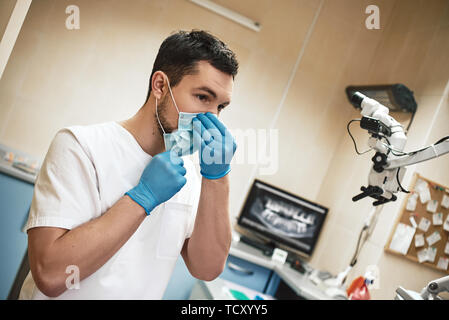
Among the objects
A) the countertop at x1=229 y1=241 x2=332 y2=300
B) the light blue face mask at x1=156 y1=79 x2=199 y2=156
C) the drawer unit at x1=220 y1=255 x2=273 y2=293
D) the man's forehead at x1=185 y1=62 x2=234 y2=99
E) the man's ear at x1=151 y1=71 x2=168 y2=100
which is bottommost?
the drawer unit at x1=220 y1=255 x2=273 y2=293

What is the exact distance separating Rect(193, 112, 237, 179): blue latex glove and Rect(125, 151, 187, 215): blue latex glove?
0.07 meters

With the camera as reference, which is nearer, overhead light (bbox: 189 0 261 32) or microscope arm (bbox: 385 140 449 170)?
microscope arm (bbox: 385 140 449 170)

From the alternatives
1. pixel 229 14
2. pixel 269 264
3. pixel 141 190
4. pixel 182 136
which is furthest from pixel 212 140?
pixel 269 264

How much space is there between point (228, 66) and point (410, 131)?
418 mm

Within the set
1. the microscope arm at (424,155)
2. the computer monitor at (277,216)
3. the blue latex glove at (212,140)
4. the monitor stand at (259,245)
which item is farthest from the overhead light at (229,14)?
the monitor stand at (259,245)

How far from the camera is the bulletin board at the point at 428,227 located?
22.5 inches

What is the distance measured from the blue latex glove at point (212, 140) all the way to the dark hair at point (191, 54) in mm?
115

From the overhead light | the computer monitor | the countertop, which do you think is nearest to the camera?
the overhead light

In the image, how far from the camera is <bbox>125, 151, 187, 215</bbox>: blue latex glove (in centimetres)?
61

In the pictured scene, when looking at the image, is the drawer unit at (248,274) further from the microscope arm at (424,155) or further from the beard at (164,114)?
the microscope arm at (424,155)

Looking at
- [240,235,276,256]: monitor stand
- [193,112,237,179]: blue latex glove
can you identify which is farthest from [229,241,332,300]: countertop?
[193,112,237,179]: blue latex glove

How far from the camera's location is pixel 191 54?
2.24ft

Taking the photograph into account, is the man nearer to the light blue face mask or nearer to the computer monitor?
the light blue face mask
